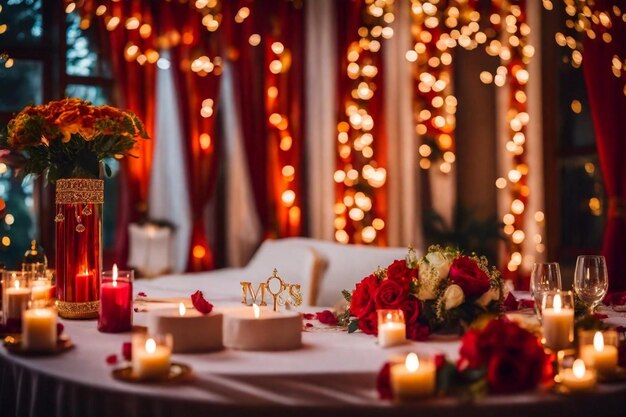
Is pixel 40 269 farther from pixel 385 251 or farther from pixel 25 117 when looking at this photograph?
pixel 385 251

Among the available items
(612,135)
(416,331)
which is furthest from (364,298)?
(612,135)

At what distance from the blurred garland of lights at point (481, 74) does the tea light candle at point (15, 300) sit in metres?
3.74

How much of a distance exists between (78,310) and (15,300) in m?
0.30

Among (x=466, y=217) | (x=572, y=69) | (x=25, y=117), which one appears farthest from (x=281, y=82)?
(x=25, y=117)

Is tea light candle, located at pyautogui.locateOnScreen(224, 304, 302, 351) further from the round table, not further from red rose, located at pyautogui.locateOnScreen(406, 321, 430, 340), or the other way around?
red rose, located at pyautogui.locateOnScreen(406, 321, 430, 340)

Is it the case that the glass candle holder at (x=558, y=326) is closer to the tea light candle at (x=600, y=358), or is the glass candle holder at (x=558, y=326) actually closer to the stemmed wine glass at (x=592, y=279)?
the tea light candle at (x=600, y=358)

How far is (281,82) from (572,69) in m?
2.05

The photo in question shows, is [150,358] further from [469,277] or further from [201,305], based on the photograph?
[469,277]

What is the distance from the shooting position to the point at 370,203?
5.56 m

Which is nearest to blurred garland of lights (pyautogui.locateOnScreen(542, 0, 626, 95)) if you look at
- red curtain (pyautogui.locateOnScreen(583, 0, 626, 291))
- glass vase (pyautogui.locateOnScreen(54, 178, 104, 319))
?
red curtain (pyautogui.locateOnScreen(583, 0, 626, 291))

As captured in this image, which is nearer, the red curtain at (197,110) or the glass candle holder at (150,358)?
the glass candle holder at (150,358)

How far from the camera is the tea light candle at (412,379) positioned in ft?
4.52

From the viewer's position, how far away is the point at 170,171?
544cm

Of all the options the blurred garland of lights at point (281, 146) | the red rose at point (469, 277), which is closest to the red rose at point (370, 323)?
the red rose at point (469, 277)
